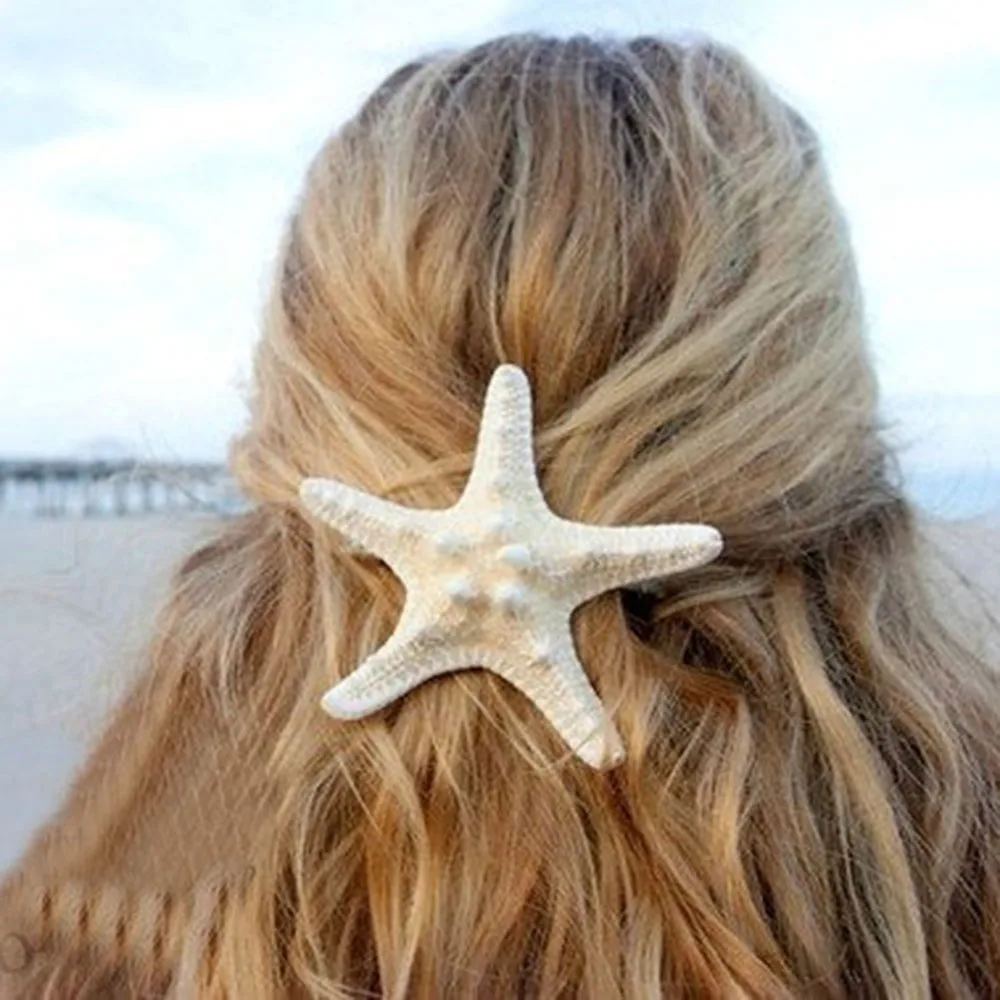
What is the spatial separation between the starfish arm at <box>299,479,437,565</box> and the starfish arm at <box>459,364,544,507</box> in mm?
52

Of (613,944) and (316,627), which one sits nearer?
(613,944)

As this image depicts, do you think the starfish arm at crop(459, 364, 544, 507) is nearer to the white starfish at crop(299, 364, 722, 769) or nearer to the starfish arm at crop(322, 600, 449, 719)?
the white starfish at crop(299, 364, 722, 769)

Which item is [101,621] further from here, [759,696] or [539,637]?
[759,696]

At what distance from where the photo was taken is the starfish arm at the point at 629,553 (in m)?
1.30

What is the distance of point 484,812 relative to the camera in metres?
1.31

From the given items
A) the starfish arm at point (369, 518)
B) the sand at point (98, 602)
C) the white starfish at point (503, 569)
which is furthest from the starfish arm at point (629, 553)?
the sand at point (98, 602)

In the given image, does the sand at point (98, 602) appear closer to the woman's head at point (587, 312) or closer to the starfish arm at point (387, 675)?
the woman's head at point (587, 312)

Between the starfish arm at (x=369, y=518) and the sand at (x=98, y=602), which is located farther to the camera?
the sand at (x=98, y=602)

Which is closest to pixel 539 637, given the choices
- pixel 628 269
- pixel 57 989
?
pixel 628 269

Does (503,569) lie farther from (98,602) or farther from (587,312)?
(98,602)

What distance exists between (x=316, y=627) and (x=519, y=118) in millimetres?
498

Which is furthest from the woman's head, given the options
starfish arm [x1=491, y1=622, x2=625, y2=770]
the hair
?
starfish arm [x1=491, y1=622, x2=625, y2=770]

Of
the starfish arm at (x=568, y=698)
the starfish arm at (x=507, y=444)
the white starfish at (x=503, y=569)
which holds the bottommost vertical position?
the starfish arm at (x=568, y=698)

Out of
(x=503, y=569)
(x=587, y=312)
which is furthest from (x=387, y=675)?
(x=587, y=312)
